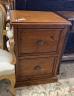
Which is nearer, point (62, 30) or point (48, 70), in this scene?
point (62, 30)

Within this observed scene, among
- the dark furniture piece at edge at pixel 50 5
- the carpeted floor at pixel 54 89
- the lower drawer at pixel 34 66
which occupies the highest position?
the dark furniture piece at edge at pixel 50 5

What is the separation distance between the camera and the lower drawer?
1.59 meters

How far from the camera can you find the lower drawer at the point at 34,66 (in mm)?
1592

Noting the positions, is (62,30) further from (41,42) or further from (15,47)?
(15,47)

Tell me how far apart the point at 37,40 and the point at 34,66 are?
33 centimetres

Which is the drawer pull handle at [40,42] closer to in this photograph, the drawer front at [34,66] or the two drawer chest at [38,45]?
the two drawer chest at [38,45]

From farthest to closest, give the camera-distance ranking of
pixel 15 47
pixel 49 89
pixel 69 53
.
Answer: pixel 69 53
pixel 49 89
pixel 15 47

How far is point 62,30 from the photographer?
147 cm

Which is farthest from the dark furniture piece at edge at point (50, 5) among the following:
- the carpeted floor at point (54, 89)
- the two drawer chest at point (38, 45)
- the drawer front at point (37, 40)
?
the carpeted floor at point (54, 89)

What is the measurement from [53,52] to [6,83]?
65 centimetres

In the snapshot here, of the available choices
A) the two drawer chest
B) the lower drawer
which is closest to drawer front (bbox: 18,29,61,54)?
the two drawer chest

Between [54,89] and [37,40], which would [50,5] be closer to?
[37,40]

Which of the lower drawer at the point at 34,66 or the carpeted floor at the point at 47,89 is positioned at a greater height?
the lower drawer at the point at 34,66

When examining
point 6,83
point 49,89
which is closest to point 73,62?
point 49,89
